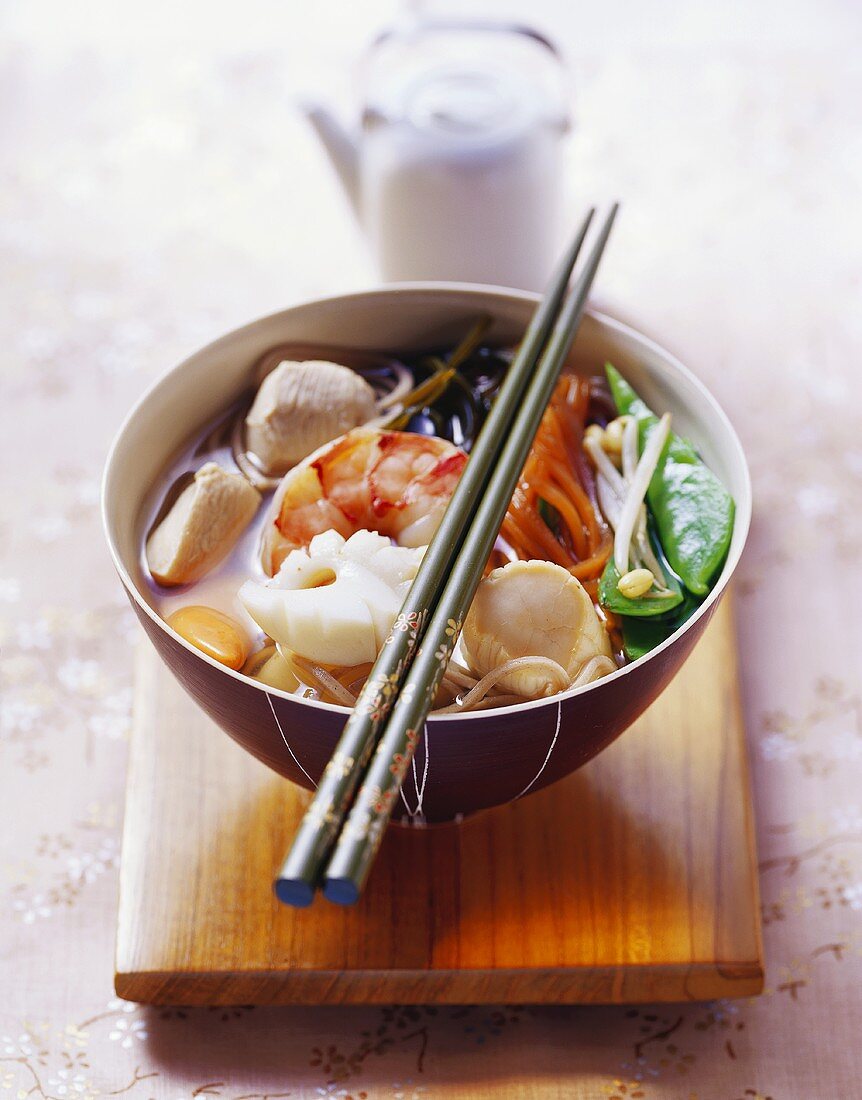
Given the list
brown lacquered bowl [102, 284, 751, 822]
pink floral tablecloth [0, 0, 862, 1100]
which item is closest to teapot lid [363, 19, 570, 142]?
pink floral tablecloth [0, 0, 862, 1100]

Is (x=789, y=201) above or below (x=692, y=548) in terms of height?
above

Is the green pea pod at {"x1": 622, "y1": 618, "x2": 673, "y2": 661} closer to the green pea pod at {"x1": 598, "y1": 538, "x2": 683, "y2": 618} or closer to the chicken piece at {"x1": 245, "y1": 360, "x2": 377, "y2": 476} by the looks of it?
the green pea pod at {"x1": 598, "y1": 538, "x2": 683, "y2": 618}

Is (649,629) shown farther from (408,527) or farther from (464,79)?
(464,79)

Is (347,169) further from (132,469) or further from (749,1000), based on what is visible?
(749,1000)

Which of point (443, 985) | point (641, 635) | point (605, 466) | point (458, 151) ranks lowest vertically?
point (443, 985)

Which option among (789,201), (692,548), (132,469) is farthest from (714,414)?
(789,201)

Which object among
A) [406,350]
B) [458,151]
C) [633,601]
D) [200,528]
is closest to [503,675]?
[633,601]

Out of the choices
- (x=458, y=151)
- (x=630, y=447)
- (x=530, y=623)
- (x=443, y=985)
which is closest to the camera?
(x=530, y=623)
